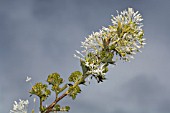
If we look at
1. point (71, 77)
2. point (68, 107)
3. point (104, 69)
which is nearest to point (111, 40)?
point (104, 69)

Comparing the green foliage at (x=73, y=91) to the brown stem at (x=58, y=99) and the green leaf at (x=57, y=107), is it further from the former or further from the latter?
the green leaf at (x=57, y=107)

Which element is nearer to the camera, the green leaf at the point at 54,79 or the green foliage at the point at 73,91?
the green foliage at the point at 73,91

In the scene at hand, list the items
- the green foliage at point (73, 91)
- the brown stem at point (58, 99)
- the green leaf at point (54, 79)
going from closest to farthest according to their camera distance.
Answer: the brown stem at point (58, 99)
the green foliage at point (73, 91)
the green leaf at point (54, 79)

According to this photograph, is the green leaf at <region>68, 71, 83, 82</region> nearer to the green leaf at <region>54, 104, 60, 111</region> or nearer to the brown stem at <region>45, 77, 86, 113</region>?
the brown stem at <region>45, 77, 86, 113</region>

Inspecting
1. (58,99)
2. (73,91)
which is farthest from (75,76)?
(58,99)

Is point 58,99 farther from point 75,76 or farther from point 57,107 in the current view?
Answer: point 75,76

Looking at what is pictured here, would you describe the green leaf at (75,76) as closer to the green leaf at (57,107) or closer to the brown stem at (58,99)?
the brown stem at (58,99)

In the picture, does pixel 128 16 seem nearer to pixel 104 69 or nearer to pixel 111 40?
pixel 111 40

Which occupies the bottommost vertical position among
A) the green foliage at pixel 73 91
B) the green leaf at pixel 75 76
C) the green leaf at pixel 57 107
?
the green leaf at pixel 57 107

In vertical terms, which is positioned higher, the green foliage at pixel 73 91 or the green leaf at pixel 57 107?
the green foliage at pixel 73 91

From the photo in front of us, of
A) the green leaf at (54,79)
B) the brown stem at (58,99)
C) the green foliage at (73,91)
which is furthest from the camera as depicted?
the green leaf at (54,79)

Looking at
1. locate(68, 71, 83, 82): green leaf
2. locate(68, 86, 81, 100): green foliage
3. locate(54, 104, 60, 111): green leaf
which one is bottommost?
locate(54, 104, 60, 111): green leaf
